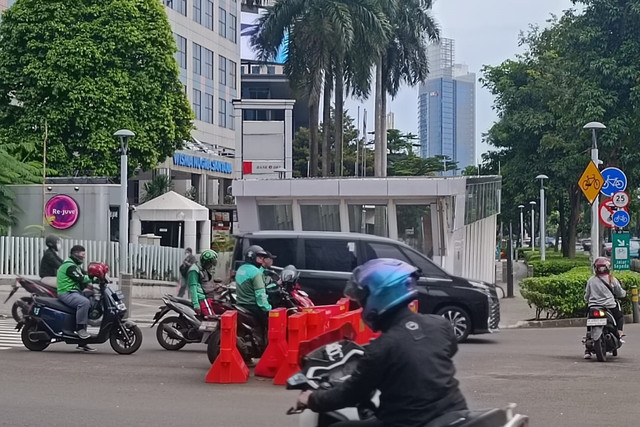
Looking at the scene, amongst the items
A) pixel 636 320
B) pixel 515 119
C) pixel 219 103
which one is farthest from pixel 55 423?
pixel 219 103

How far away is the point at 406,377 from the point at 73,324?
1062 cm

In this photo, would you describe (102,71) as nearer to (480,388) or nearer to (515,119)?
(515,119)

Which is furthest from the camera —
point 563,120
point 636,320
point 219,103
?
point 219,103

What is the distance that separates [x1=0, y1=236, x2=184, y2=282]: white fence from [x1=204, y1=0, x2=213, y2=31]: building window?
34.9m

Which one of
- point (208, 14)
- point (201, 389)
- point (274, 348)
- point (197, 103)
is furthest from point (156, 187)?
point (201, 389)

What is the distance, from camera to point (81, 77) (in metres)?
39.5

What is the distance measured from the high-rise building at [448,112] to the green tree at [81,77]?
140 metres

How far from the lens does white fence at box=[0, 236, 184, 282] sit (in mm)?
27344

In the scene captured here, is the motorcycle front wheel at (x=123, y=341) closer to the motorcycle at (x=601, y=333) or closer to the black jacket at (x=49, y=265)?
the black jacket at (x=49, y=265)

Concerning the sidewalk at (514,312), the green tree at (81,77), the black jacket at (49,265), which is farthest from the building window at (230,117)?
the black jacket at (49,265)

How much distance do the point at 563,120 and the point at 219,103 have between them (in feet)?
112

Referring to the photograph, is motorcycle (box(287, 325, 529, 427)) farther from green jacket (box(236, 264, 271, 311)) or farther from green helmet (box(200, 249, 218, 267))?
green helmet (box(200, 249, 218, 267))

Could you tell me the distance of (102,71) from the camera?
39.8m

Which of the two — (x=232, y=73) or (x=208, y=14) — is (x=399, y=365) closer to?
(x=208, y=14)
